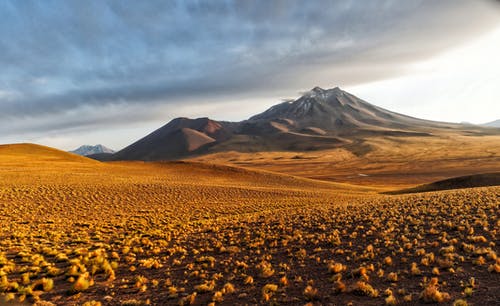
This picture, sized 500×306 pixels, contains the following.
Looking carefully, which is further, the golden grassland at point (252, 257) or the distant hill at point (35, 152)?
the distant hill at point (35, 152)

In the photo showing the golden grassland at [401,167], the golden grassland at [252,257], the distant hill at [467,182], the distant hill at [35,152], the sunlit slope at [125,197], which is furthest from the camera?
the golden grassland at [401,167]

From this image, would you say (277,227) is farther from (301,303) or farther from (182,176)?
(182,176)

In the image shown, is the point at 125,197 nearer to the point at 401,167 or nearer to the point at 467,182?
the point at 467,182

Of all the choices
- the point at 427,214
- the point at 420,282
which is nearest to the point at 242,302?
the point at 420,282

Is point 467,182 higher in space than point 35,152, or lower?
lower

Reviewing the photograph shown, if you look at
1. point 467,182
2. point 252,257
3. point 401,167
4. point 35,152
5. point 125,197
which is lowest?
point 401,167

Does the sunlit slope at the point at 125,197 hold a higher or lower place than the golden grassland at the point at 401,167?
higher

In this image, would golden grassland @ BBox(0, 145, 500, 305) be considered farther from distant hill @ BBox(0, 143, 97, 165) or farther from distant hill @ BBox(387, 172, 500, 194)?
distant hill @ BBox(0, 143, 97, 165)

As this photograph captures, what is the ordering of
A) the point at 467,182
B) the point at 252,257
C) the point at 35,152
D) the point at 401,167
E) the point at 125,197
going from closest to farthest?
1. the point at 252,257
2. the point at 125,197
3. the point at 467,182
4. the point at 35,152
5. the point at 401,167

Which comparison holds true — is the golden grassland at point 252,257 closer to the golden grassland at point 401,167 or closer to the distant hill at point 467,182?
the distant hill at point 467,182

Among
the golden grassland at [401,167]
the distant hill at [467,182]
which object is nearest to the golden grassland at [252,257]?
the distant hill at [467,182]

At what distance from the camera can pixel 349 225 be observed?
16312 mm

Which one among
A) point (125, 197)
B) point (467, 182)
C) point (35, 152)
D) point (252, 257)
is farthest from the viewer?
point (35, 152)

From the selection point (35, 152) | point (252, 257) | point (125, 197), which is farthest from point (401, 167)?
point (35, 152)
